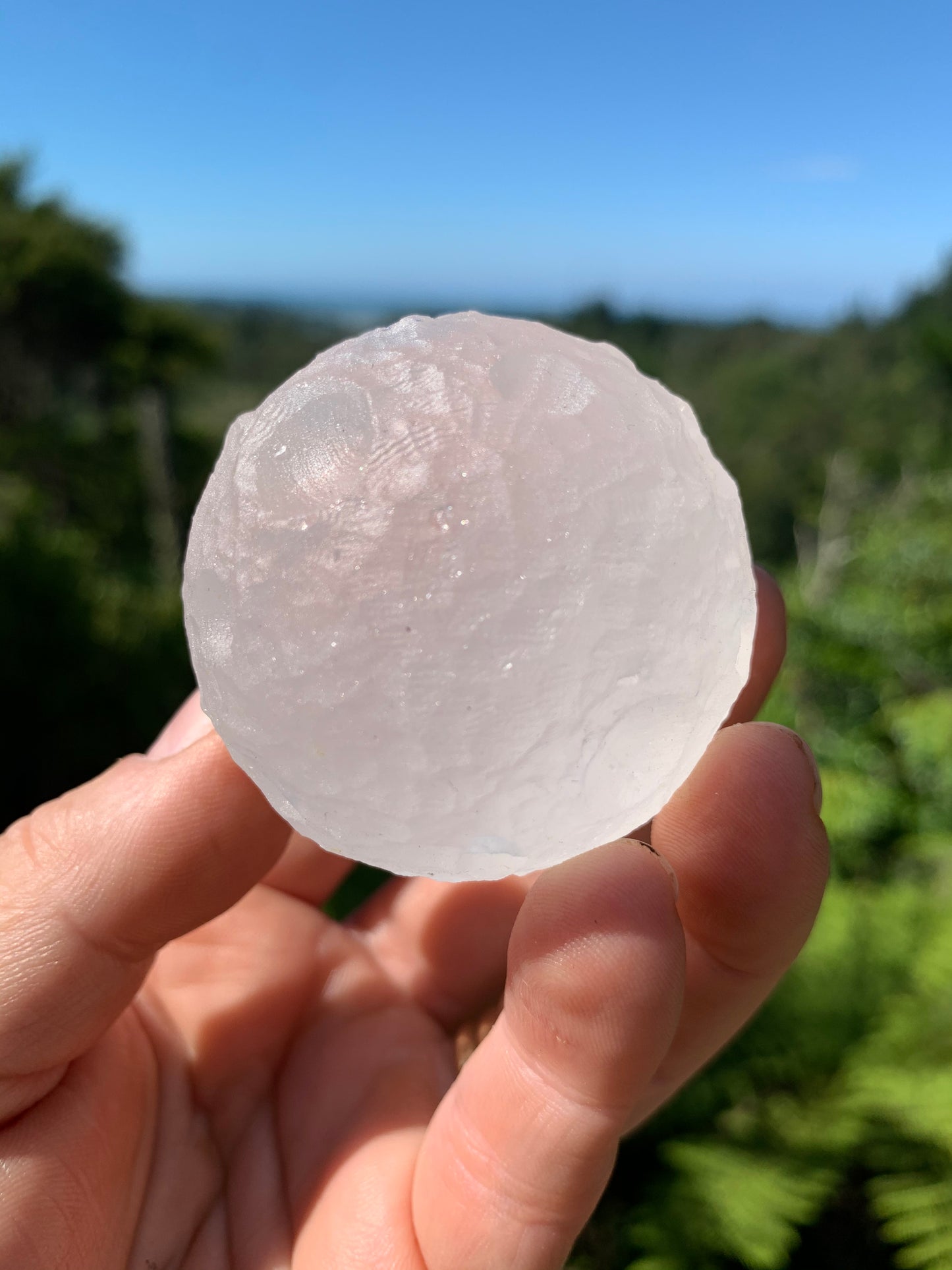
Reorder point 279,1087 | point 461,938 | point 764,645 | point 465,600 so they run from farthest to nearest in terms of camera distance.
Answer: point 461,938 < point 764,645 < point 279,1087 < point 465,600

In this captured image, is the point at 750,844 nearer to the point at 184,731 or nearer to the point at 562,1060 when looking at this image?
the point at 562,1060

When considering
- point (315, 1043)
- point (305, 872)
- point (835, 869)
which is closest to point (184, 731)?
point (305, 872)

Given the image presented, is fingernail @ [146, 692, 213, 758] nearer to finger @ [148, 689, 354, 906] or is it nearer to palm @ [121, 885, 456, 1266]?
finger @ [148, 689, 354, 906]

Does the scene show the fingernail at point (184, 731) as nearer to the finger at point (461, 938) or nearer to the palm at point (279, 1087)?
the palm at point (279, 1087)

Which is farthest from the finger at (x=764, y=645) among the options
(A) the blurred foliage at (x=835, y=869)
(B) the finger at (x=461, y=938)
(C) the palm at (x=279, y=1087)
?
(A) the blurred foliage at (x=835, y=869)

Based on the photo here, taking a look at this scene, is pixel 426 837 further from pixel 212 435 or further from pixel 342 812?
pixel 212 435

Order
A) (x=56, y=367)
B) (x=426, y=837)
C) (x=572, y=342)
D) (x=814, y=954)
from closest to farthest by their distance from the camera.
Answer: (x=426, y=837), (x=572, y=342), (x=814, y=954), (x=56, y=367)

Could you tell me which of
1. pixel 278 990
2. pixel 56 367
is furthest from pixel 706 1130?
pixel 56 367
